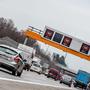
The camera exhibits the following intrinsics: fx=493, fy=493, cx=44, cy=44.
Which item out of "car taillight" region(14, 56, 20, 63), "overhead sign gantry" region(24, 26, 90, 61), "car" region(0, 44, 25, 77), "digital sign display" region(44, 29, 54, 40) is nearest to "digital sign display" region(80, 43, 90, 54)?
"overhead sign gantry" region(24, 26, 90, 61)

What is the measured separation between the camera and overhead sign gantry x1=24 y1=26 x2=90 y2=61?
67.4m

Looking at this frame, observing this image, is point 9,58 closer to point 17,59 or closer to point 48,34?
point 17,59

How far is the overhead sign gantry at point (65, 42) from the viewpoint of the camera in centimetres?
6744

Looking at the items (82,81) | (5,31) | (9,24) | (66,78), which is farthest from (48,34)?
(9,24)

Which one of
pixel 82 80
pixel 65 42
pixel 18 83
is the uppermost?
pixel 65 42

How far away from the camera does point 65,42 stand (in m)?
68.0

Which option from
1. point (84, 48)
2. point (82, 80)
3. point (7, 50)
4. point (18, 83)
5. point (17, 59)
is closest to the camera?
point (18, 83)

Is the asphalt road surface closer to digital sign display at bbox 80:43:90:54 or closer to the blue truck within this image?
digital sign display at bbox 80:43:90:54

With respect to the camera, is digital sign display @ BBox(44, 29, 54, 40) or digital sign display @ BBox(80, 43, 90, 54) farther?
digital sign display @ BBox(44, 29, 54, 40)

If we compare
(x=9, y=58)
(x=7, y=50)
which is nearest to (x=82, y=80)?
(x=7, y=50)

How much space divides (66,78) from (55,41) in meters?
5.43

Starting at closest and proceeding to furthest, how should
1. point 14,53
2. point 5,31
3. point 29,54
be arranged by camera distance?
1. point 14,53
2. point 29,54
3. point 5,31

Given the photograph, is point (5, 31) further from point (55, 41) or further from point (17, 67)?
point (17, 67)

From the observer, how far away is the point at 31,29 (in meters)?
68.0
